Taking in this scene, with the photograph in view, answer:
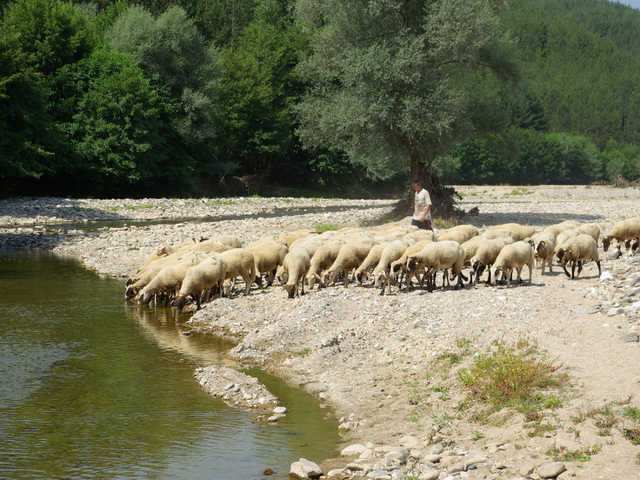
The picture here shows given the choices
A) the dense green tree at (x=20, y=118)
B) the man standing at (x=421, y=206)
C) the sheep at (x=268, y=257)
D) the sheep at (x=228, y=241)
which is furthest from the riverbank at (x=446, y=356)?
the dense green tree at (x=20, y=118)

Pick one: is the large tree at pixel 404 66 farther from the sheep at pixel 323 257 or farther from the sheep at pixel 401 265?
the sheep at pixel 401 265

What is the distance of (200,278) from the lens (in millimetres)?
15477

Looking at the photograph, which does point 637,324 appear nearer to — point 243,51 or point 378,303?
point 378,303

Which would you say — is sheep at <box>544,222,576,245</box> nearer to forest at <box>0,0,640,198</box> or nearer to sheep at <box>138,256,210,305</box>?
sheep at <box>138,256,210,305</box>

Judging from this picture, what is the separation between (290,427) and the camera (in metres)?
8.70

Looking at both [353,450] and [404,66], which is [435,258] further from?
[404,66]

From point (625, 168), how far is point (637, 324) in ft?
442

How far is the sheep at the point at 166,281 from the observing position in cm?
1616

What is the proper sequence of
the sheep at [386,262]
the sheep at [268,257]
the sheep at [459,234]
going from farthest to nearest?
the sheep at [459,234]
the sheep at [268,257]
the sheep at [386,262]

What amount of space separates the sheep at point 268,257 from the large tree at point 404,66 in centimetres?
1377

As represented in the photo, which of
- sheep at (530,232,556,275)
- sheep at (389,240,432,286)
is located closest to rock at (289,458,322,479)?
sheep at (389,240,432,286)

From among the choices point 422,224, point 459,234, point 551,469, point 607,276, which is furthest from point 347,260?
point 551,469

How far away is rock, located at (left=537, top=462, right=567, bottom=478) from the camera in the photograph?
661cm

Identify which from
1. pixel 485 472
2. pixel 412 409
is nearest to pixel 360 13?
A: pixel 412 409
